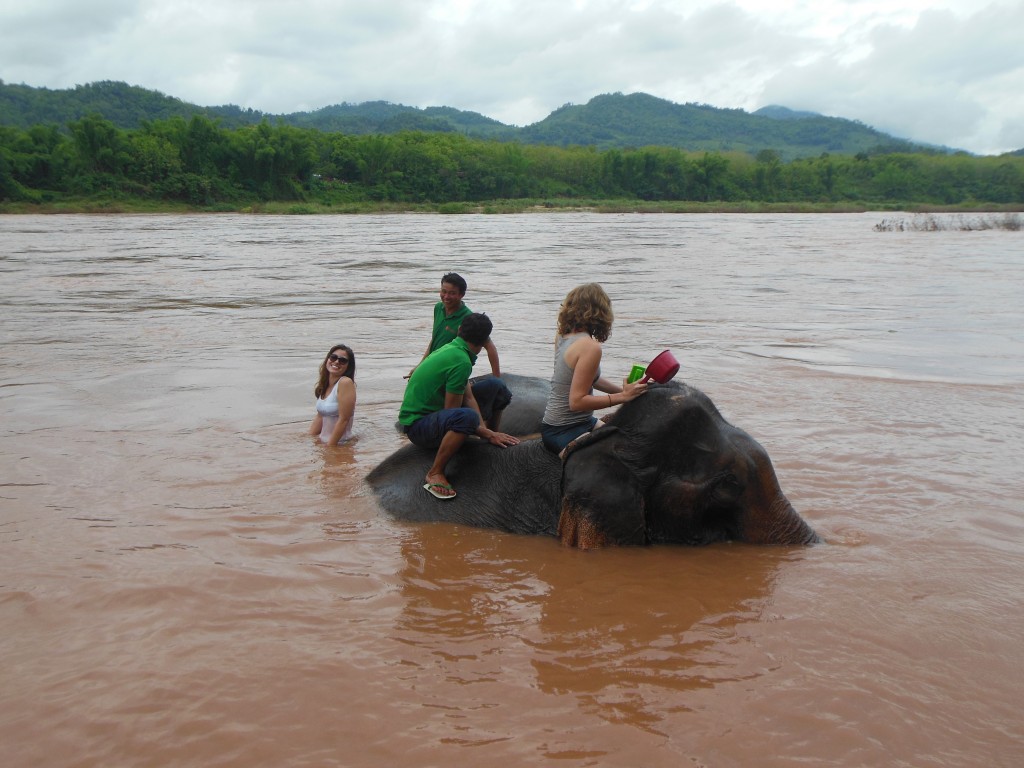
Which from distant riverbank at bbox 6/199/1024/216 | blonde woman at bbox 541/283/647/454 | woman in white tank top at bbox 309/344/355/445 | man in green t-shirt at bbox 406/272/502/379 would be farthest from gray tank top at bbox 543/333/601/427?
distant riverbank at bbox 6/199/1024/216

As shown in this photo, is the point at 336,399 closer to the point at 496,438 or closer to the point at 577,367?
the point at 496,438

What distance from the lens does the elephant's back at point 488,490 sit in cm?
469

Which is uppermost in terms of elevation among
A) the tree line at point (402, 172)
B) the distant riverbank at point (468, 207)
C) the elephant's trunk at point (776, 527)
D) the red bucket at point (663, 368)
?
the tree line at point (402, 172)

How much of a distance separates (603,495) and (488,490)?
32.2 inches

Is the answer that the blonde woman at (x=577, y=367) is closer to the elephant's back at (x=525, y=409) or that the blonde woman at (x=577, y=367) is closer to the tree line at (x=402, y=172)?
the elephant's back at (x=525, y=409)

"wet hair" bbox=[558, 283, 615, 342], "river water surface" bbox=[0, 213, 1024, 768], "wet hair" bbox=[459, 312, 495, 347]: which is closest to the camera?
"river water surface" bbox=[0, 213, 1024, 768]

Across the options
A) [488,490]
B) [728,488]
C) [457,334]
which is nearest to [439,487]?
[488,490]

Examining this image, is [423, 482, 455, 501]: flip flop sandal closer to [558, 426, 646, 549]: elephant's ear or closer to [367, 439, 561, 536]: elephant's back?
[367, 439, 561, 536]: elephant's back

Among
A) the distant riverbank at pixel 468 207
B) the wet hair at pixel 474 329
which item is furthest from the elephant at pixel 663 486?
the distant riverbank at pixel 468 207

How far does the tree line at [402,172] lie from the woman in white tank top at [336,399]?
212 ft

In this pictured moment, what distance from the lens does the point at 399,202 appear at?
278 feet

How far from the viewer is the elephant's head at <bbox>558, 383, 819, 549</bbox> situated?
424 centimetres

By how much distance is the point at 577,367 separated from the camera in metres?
4.46

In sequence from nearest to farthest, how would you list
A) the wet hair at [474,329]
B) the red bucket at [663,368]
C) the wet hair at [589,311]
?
the red bucket at [663,368] → the wet hair at [589,311] → the wet hair at [474,329]
